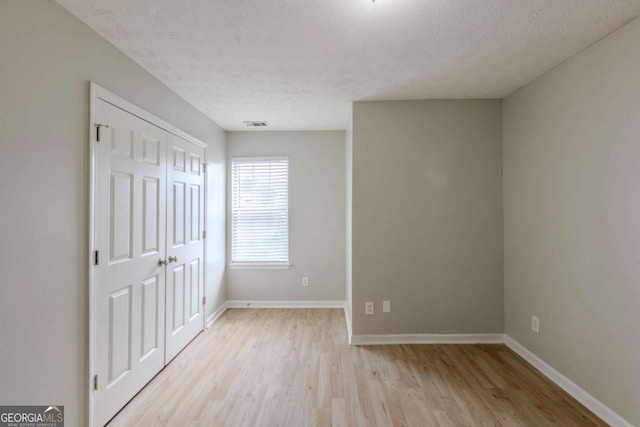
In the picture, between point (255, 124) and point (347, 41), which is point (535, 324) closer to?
point (347, 41)

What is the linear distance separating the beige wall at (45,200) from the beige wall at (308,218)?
8.28 ft

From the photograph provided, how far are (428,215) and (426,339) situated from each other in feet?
4.29

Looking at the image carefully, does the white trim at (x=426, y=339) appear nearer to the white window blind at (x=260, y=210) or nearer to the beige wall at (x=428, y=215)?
the beige wall at (x=428, y=215)

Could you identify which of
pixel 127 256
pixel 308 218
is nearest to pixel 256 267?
pixel 308 218

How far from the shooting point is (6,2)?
4.54ft

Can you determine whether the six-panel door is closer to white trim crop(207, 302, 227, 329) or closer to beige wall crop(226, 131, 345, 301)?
white trim crop(207, 302, 227, 329)

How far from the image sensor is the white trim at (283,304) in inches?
172

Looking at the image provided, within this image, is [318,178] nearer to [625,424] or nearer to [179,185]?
[179,185]

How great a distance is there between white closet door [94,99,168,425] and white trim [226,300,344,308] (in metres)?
1.71

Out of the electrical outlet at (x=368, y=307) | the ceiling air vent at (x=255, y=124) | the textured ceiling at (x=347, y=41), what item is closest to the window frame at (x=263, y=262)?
the ceiling air vent at (x=255, y=124)

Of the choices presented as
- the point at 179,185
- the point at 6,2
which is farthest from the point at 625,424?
the point at 6,2

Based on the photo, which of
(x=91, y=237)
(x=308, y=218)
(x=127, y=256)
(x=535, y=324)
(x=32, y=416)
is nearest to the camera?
(x=32, y=416)

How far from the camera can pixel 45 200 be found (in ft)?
5.14

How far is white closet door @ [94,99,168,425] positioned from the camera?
6.38 feet
